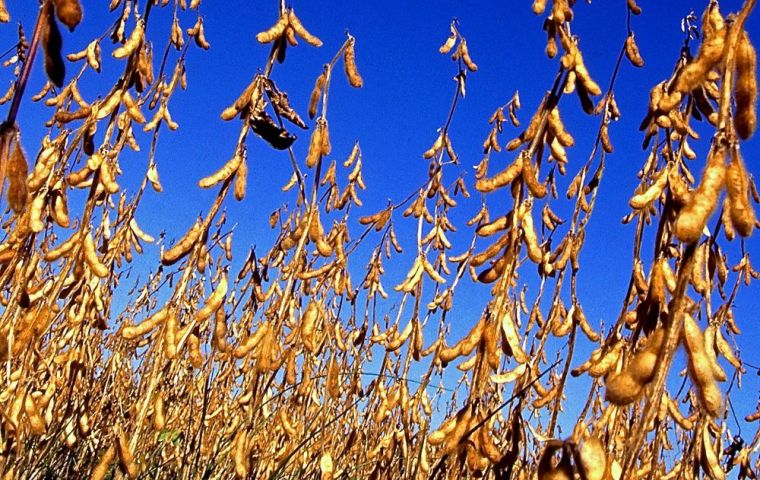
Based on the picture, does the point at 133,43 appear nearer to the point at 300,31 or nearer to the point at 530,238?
the point at 300,31

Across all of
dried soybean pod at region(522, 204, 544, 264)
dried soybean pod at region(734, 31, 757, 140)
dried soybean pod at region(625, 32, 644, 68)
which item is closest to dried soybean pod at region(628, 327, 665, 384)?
dried soybean pod at region(734, 31, 757, 140)

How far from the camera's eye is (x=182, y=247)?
1632mm

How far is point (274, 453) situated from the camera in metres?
2.52

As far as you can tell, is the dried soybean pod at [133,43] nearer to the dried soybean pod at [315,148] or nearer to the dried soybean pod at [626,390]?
the dried soybean pod at [315,148]

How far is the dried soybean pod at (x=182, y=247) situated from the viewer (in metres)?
1.62

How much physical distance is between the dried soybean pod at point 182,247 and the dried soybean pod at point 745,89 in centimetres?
109

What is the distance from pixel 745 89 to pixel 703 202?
182mm

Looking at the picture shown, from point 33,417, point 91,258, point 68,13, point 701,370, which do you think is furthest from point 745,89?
point 33,417

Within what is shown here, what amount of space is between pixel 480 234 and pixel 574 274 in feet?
1.63

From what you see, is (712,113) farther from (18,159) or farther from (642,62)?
(18,159)

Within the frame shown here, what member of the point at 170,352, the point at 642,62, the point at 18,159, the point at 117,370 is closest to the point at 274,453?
the point at 170,352

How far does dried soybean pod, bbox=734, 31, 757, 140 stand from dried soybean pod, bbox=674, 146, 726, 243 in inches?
2.0

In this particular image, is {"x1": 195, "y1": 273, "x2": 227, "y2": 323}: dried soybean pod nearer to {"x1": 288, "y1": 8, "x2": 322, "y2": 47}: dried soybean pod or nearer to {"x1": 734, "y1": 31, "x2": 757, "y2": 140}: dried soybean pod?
{"x1": 288, "y1": 8, "x2": 322, "y2": 47}: dried soybean pod

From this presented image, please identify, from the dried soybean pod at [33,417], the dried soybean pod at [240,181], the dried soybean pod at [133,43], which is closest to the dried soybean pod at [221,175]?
the dried soybean pod at [240,181]
